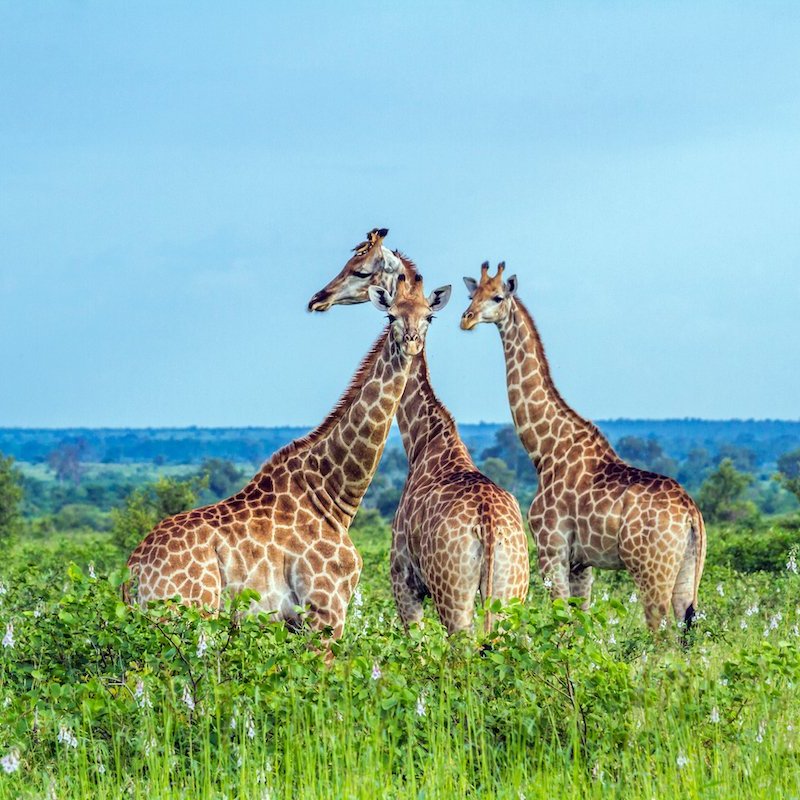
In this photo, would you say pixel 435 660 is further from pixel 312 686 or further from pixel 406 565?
pixel 406 565

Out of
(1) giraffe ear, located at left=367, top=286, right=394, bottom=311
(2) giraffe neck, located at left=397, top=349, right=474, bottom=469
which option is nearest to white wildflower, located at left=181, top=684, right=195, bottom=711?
(1) giraffe ear, located at left=367, top=286, right=394, bottom=311

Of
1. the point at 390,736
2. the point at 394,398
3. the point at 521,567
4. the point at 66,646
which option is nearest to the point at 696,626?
the point at 521,567

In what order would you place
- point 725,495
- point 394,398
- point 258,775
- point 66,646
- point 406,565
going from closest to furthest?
point 258,775
point 66,646
point 394,398
point 406,565
point 725,495

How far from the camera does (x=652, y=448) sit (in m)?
104

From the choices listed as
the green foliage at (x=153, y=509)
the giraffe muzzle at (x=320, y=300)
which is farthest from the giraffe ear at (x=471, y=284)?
the green foliage at (x=153, y=509)

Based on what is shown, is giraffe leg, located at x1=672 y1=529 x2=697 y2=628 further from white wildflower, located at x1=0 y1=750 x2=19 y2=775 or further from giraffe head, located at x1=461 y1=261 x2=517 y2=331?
white wildflower, located at x1=0 y1=750 x2=19 y2=775

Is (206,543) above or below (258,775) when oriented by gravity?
above

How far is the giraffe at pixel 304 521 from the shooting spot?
9.10 meters

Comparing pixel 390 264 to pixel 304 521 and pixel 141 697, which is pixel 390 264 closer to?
pixel 304 521

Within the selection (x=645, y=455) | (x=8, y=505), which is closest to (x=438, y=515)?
(x=8, y=505)

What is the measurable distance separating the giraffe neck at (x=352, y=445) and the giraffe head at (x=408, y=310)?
5.9 inches

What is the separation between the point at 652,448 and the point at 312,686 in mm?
97536

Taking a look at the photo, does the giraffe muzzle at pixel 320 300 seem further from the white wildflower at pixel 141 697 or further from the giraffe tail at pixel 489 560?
the white wildflower at pixel 141 697

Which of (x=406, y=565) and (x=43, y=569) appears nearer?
(x=406, y=565)
